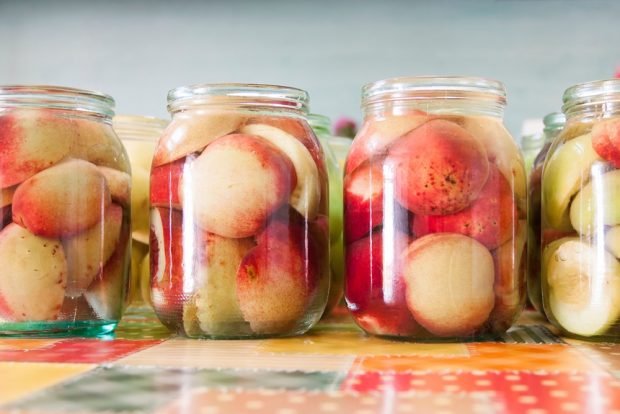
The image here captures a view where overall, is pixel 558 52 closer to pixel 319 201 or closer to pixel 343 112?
pixel 343 112

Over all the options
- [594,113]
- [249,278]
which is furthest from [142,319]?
[594,113]

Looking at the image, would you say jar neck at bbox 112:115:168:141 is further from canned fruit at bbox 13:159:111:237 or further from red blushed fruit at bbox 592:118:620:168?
red blushed fruit at bbox 592:118:620:168

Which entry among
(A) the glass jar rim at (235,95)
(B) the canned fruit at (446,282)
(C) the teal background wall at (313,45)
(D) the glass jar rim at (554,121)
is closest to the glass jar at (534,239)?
(D) the glass jar rim at (554,121)

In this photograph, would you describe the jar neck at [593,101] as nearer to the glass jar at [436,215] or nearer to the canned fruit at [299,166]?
the glass jar at [436,215]

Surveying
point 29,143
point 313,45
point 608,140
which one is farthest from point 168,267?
point 313,45

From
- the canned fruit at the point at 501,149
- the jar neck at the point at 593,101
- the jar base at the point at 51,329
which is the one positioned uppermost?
the jar neck at the point at 593,101

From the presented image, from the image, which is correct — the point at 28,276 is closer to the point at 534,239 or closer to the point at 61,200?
the point at 61,200
